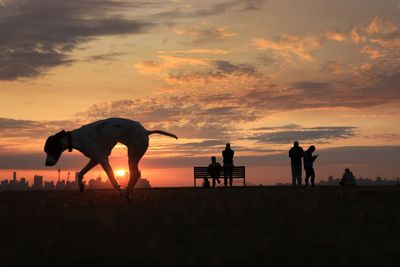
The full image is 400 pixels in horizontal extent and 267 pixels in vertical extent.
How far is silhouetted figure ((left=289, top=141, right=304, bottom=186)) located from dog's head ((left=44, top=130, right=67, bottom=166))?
1393 cm

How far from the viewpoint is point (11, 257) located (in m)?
6.11

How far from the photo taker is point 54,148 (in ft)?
59.4

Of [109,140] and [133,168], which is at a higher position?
[109,140]

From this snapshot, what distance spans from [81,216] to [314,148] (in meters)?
21.6

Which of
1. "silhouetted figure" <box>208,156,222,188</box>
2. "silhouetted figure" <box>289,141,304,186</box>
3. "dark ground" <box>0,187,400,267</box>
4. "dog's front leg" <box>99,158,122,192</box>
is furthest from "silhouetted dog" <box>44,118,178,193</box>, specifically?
"silhouetted figure" <box>208,156,222,188</box>

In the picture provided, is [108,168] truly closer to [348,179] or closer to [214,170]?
[214,170]

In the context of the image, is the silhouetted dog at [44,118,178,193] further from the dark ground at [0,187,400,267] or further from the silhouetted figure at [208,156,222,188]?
the silhouetted figure at [208,156,222,188]

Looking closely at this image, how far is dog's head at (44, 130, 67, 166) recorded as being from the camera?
705 inches

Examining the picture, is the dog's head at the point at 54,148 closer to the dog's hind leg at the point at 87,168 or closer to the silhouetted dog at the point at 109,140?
the silhouetted dog at the point at 109,140

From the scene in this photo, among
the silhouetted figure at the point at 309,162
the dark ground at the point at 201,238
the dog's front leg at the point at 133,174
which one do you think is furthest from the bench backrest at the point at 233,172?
the dark ground at the point at 201,238

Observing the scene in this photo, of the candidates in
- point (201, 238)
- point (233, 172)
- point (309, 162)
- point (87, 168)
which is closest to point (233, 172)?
point (233, 172)

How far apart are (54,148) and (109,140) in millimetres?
1977

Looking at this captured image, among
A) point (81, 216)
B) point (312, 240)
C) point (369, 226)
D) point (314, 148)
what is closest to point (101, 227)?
point (81, 216)

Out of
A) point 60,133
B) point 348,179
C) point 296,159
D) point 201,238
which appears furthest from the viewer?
point 348,179
